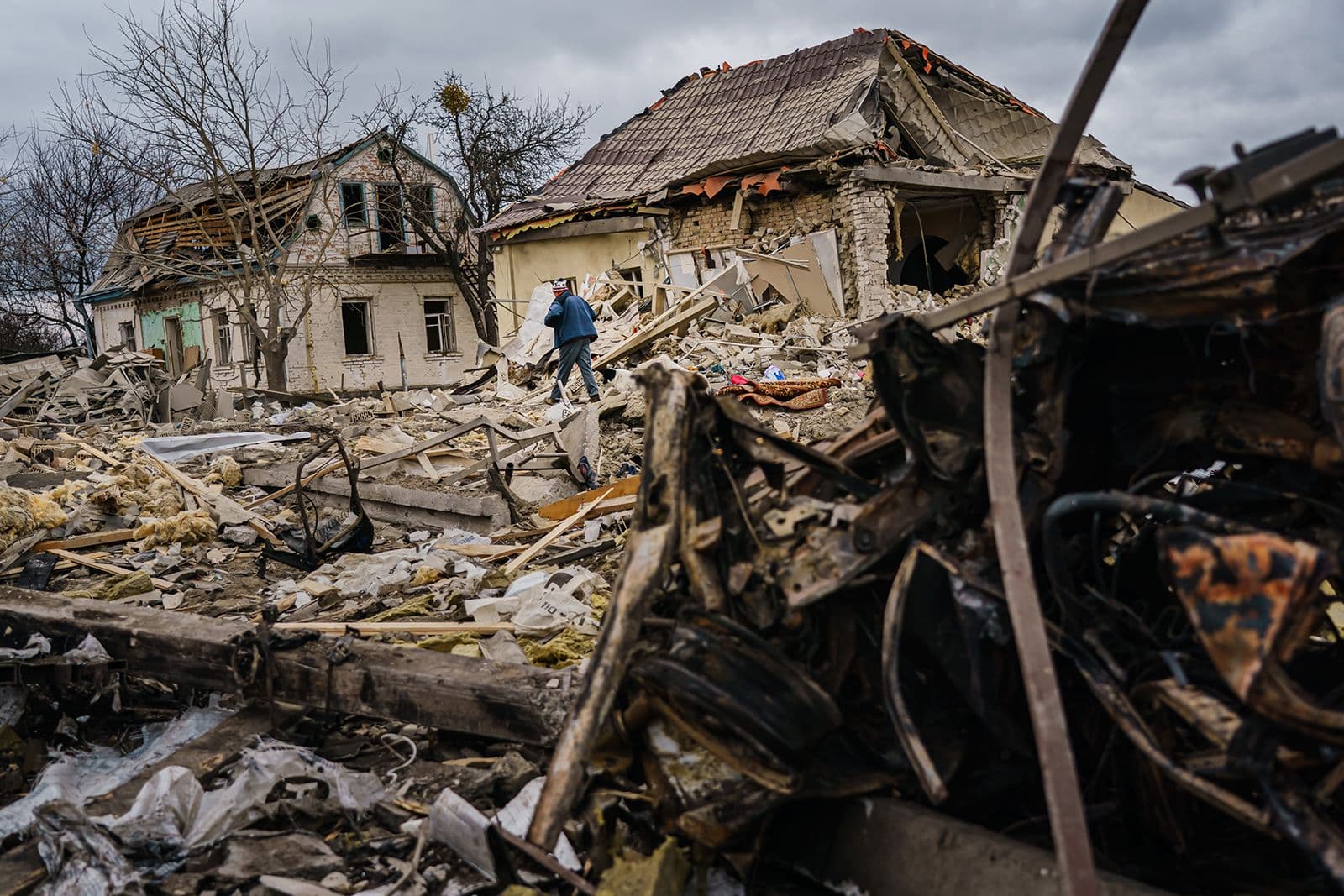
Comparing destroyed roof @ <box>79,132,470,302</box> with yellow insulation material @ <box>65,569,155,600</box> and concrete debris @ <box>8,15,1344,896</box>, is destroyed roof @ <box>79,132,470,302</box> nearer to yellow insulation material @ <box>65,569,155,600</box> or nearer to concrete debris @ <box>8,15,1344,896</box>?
yellow insulation material @ <box>65,569,155,600</box>

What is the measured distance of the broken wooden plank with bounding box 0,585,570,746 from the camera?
11.6ft

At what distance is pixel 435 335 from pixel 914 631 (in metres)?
30.8

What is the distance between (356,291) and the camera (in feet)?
99.0

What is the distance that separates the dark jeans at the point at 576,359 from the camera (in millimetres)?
13047

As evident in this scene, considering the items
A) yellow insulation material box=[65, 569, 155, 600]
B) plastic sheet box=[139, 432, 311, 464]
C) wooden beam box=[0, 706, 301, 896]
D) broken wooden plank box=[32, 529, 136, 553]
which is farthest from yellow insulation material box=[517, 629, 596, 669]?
plastic sheet box=[139, 432, 311, 464]

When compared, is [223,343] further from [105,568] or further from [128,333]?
[105,568]

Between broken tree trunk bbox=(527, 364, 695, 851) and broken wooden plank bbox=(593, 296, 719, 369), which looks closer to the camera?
broken tree trunk bbox=(527, 364, 695, 851)

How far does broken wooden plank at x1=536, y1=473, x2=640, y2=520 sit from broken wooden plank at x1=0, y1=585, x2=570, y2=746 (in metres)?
3.80

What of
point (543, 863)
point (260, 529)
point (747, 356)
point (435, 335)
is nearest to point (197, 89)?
point (435, 335)

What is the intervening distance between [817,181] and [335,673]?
1396cm

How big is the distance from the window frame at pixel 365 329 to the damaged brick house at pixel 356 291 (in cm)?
3

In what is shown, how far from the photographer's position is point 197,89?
22266 millimetres

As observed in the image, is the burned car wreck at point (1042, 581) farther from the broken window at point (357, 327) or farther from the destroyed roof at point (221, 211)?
the broken window at point (357, 327)

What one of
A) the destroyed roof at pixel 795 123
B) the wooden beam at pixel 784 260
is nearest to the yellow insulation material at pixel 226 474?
the wooden beam at pixel 784 260
